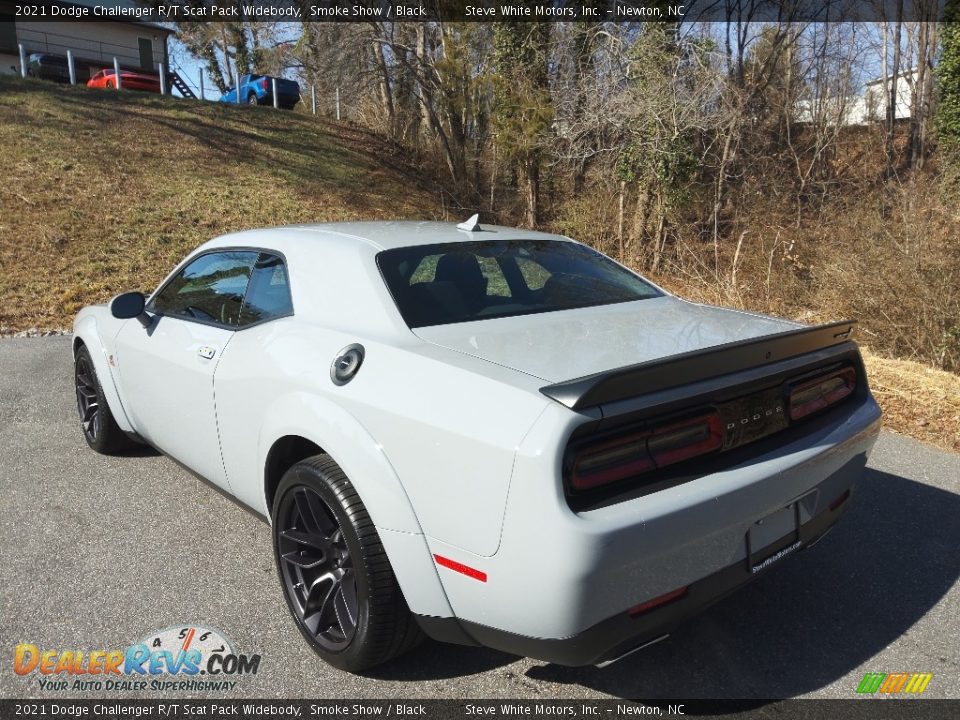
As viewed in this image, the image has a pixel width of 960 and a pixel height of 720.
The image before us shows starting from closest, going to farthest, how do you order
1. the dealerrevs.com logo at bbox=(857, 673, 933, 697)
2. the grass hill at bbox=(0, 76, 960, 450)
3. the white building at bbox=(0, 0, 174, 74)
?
the dealerrevs.com logo at bbox=(857, 673, 933, 697) < the grass hill at bbox=(0, 76, 960, 450) < the white building at bbox=(0, 0, 174, 74)

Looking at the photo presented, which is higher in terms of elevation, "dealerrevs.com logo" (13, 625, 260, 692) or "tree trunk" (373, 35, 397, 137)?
"tree trunk" (373, 35, 397, 137)

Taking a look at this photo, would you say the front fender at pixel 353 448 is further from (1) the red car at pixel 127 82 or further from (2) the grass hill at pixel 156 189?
(1) the red car at pixel 127 82

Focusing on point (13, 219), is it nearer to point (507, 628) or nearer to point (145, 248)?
point (145, 248)

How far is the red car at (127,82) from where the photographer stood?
2616 centimetres

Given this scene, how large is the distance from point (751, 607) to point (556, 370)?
1.48 m

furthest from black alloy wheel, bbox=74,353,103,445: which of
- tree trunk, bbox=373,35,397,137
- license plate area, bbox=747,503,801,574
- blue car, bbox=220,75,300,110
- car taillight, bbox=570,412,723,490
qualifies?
blue car, bbox=220,75,300,110

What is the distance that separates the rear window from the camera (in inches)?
112

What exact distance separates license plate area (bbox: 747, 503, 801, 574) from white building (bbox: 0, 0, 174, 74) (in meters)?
39.6

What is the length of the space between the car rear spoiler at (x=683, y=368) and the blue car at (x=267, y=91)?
28.8 meters

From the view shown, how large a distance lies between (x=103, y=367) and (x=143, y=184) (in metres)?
15.4

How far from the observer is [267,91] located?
28.4m

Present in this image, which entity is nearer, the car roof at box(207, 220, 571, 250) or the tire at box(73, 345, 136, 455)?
the car roof at box(207, 220, 571, 250)

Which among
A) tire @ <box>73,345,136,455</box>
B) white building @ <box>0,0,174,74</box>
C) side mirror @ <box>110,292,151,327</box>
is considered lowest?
tire @ <box>73,345,136,455</box>

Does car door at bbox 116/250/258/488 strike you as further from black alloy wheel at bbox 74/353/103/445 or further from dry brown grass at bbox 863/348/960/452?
dry brown grass at bbox 863/348/960/452
